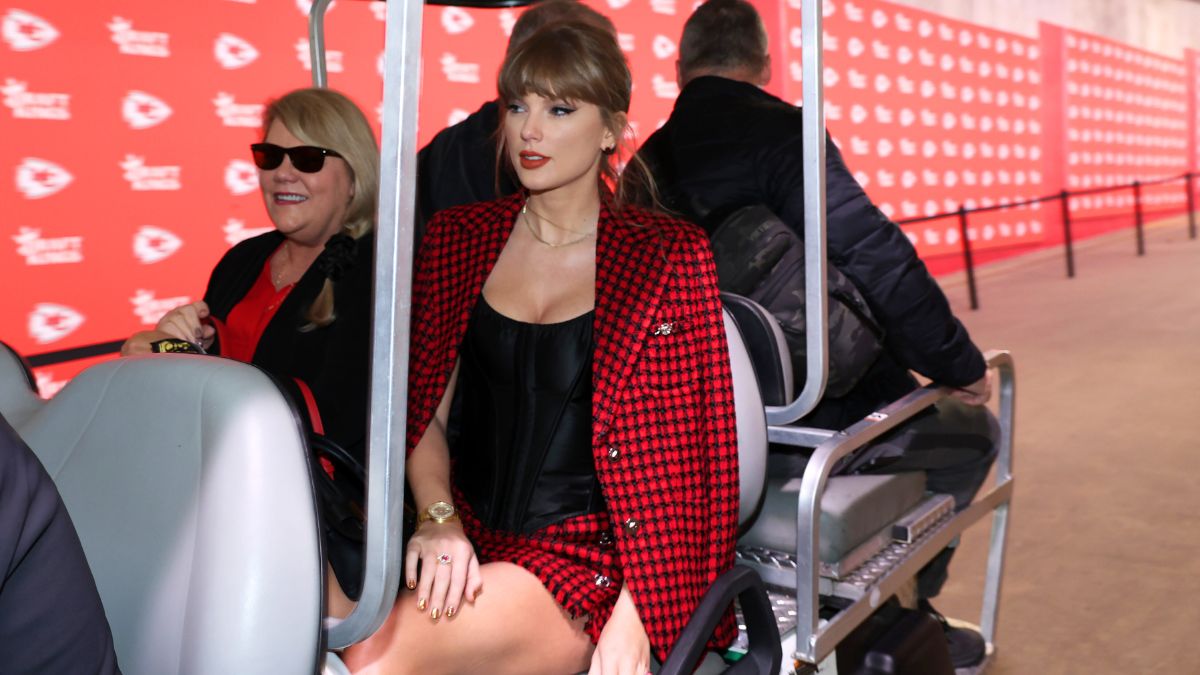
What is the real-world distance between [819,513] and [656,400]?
1.35ft

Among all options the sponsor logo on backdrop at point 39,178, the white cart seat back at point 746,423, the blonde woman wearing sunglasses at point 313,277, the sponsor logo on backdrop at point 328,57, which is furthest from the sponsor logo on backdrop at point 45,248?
the white cart seat back at point 746,423

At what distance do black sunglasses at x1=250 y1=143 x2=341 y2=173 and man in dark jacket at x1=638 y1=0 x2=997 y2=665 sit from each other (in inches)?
30.3

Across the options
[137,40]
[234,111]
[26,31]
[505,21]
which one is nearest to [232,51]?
[234,111]

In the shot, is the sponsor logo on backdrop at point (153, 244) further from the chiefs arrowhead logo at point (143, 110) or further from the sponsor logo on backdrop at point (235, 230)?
the chiefs arrowhead logo at point (143, 110)

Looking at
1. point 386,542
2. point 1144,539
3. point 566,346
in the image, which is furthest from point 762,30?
point 1144,539

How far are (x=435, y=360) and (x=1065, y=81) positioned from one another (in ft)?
37.3

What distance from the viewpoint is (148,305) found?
3.91 meters

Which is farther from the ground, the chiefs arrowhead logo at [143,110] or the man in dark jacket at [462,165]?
the chiefs arrowhead logo at [143,110]

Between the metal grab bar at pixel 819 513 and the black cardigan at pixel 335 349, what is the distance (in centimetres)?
76

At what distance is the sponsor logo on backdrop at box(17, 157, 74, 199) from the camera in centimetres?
349

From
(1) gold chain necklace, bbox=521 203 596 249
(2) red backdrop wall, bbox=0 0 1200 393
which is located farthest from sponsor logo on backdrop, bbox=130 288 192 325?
(1) gold chain necklace, bbox=521 203 596 249

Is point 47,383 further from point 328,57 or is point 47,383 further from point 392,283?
point 392,283

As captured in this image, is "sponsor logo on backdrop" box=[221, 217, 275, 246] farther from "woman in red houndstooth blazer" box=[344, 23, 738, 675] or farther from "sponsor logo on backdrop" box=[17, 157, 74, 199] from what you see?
"woman in red houndstooth blazer" box=[344, 23, 738, 675]

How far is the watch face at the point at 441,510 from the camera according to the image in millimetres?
1525
